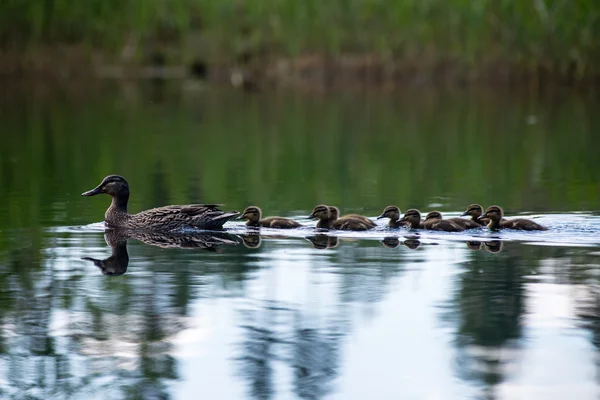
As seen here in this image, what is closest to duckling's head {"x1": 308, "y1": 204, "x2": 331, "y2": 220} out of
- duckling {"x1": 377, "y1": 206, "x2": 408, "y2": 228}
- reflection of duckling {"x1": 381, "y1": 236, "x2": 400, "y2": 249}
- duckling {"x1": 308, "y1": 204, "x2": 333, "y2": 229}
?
duckling {"x1": 308, "y1": 204, "x2": 333, "y2": 229}

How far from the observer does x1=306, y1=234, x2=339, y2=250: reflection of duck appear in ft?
35.6

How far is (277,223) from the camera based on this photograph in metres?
11.8

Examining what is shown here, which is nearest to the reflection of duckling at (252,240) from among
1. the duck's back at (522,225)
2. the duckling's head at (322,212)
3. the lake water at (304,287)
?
the lake water at (304,287)

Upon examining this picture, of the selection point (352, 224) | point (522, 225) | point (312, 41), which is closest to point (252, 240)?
point (352, 224)

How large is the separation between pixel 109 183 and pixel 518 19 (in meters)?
23.4

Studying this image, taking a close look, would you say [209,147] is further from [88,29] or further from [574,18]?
[88,29]

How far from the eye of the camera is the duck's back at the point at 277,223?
11.8 meters

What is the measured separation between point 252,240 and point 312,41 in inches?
1080

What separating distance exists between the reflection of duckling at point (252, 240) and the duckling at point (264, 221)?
222mm

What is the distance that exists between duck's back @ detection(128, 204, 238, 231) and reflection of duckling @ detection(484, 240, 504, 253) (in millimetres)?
2313

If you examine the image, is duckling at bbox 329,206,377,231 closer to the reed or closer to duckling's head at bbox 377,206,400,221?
duckling's head at bbox 377,206,400,221

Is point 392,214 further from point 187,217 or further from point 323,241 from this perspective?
point 187,217

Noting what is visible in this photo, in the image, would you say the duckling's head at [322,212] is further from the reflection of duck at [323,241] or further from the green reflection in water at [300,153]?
the green reflection in water at [300,153]

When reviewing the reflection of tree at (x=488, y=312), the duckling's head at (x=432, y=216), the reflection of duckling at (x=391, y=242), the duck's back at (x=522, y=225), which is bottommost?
the reflection of tree at (x=488, y=312)
